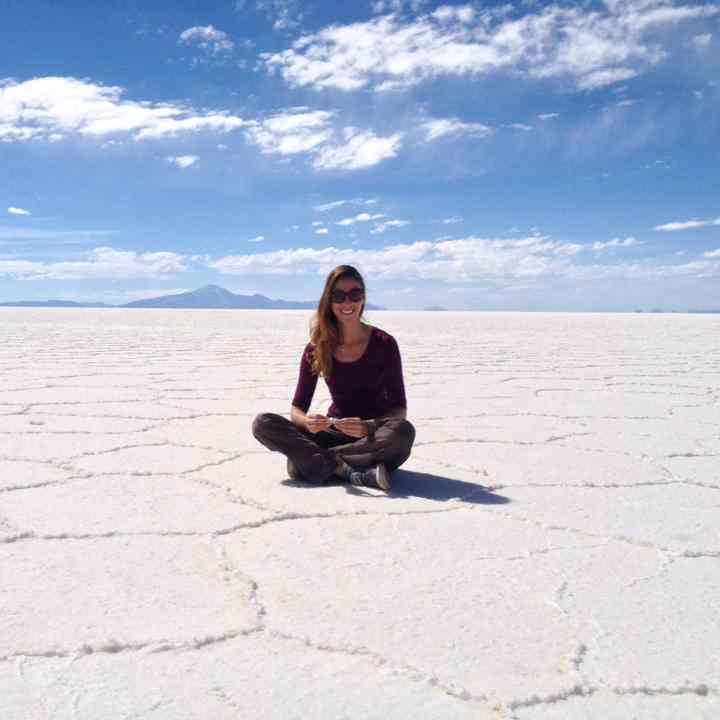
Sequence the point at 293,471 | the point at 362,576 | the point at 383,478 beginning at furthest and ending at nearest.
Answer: the point at 293,471, the point at 383,478, the point at 362,576

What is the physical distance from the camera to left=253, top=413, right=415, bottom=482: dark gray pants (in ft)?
6.18

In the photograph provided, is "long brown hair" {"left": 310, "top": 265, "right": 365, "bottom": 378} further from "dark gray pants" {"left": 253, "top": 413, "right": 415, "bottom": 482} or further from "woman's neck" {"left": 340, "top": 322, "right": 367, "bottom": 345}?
"dark gray pants" {"left": 253, "top": 413, "right": 415, "bottom": 482}

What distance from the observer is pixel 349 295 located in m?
1.91

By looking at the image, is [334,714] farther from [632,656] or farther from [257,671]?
[632,656]

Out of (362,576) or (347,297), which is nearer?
(362,576)

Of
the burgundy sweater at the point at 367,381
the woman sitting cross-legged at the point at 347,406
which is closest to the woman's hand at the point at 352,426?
the woman sitting cross-legged at the point at 347,406

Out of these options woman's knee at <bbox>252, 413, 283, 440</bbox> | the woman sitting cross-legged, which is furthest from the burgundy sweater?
woman's knee at <bbox>252, 413, 283, 440</bbox>

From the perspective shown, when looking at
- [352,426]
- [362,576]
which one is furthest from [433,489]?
[362,576]

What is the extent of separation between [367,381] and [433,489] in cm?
32

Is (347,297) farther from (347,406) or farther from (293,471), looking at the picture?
(293,471)

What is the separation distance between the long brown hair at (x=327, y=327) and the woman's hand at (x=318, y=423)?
0.16 meters

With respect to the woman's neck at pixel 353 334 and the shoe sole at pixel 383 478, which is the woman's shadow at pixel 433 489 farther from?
the woman's neck at pixel 353 334

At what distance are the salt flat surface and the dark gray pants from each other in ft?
0.19

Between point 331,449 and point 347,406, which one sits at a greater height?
point 347,406
